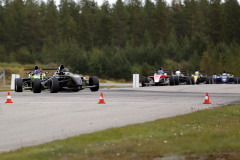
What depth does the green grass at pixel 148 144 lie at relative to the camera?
7227mm

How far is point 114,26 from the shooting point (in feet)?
375

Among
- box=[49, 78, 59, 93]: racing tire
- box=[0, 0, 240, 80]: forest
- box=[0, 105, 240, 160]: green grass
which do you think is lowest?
box=[0, 105, 240, 160]: green grass

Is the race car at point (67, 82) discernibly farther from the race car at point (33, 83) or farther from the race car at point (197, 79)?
the race car at point (197, 79)

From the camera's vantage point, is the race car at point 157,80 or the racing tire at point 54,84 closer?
the racing tire at point 54,84

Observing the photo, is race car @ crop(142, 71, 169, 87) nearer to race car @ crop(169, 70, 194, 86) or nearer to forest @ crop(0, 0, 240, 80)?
race car @ crop(169, 70, 194, 86)

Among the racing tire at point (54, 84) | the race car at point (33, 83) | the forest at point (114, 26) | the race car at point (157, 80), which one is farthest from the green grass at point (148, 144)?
the forest at point (114, 26)

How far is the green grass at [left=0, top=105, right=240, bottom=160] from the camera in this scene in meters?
7.23

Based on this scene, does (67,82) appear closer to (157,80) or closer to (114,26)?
(157,80)

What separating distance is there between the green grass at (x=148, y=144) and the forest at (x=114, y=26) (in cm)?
7404

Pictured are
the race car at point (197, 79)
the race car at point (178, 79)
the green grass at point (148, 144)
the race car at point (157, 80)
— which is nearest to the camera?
the green grass at point (148, 144)

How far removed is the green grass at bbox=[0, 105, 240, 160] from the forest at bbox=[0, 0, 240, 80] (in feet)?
243

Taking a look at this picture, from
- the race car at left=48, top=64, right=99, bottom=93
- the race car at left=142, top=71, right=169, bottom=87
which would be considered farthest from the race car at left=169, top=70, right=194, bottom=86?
the race car at left=48, top=64, right=99, bottom=93

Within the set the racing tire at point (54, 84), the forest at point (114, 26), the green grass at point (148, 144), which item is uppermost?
the forest at point (114, 26)

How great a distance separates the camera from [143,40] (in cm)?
10712
